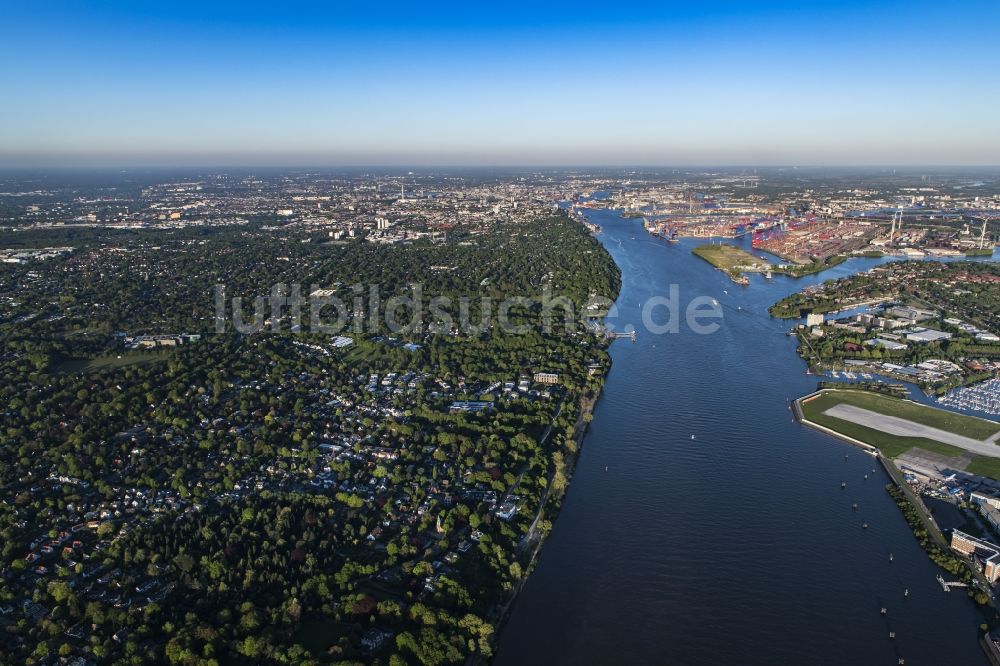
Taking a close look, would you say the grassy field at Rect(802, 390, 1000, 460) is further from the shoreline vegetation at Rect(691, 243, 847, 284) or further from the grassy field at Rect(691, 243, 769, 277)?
the grassy field at Rect(691, 243, 769, 277)

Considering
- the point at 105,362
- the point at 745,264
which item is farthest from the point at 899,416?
the point at 105,362

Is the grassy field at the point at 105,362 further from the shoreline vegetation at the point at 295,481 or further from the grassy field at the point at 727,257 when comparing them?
the grassy field at the point at 727,257

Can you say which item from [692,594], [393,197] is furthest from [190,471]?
[393,197]

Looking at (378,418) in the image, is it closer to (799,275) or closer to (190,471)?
(190,471)

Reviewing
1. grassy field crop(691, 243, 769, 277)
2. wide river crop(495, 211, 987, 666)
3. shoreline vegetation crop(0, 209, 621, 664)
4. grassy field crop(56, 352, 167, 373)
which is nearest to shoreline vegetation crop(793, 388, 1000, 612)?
wide river crop(495, 211, 987, 666)

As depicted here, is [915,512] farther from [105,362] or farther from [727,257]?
[727,257]
